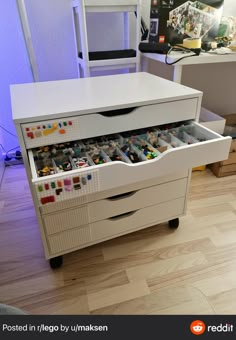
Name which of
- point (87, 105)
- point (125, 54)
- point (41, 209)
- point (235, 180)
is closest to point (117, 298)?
point (41, 209)

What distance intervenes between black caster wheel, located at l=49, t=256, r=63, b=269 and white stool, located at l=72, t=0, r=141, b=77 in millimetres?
910

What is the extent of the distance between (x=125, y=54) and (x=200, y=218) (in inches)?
37.0

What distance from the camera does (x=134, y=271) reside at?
1.03 meters

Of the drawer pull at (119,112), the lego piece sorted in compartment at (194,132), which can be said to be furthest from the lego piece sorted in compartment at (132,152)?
the lego piece sorted in compartment at (194,132)

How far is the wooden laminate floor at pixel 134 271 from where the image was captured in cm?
91

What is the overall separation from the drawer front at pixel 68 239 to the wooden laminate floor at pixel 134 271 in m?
0.14

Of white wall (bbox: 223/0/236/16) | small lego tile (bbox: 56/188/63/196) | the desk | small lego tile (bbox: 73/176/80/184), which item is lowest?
small lego tile (bbox: 56/188/63/196)

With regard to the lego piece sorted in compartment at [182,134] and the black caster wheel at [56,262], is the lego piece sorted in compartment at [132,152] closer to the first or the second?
the lego piece sorted in compartment at [182,134]

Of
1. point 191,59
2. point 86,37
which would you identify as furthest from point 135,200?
point 86,37

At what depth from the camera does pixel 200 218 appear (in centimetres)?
128

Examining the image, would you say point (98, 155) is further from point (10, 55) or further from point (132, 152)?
point (10, 55)

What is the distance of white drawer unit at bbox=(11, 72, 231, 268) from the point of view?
2.40 feet
